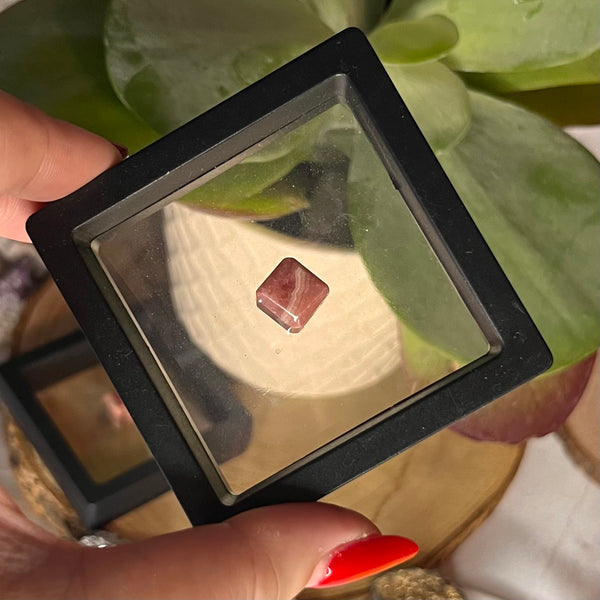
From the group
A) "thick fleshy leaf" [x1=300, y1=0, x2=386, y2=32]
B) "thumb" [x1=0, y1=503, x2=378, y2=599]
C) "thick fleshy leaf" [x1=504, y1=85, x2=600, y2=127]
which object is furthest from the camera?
"thick fleshy leaf" [x1=504, y1=85, x2=600, y2=127]

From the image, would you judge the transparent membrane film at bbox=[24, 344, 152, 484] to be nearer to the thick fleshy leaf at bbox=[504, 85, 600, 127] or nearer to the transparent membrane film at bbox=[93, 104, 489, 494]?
the transparent membrane film at bbox=[93, 104, 489, 494]

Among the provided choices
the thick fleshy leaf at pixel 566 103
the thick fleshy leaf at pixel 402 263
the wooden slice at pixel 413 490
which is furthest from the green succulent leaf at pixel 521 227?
the wooden slice at pixel 413 490

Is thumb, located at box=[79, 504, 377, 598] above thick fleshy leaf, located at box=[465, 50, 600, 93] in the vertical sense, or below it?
below

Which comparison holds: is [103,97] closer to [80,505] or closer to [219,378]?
[219,378]

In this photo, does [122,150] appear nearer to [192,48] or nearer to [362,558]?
[192,48]

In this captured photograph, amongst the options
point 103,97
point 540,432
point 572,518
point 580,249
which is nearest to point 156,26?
point 103,97

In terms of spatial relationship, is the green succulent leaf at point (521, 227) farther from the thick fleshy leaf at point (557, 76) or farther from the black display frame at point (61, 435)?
the black display frame at point (61, 435)

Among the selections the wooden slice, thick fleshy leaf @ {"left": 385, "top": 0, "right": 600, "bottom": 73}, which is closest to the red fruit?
the wooden slice
